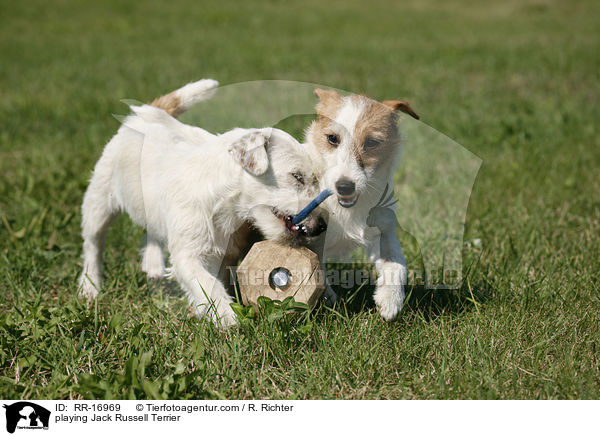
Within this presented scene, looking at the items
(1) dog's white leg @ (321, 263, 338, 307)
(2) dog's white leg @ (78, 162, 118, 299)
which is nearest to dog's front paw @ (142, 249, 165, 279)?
(2) dog's white leg @ (78, 162, 118, 299)

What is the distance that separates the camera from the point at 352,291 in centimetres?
350

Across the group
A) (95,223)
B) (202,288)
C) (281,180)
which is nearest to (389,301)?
(281,180)

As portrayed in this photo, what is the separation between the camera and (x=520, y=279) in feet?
11.5

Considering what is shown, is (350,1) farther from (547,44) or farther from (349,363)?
(349,363)

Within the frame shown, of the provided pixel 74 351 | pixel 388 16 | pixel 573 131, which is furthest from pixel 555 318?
pixel 388 16

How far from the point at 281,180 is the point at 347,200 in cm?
39

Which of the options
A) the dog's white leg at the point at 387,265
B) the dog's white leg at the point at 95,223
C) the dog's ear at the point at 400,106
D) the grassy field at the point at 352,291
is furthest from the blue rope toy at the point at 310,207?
the dog's white leg at the point at 95,223

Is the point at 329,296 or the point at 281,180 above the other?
the point at 281,180

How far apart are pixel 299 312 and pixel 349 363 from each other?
1.18 feet

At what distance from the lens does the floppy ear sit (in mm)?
2828

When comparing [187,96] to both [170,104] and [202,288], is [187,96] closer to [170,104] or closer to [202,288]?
[170,104]

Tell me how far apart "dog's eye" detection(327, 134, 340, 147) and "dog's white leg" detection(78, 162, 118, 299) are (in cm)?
170

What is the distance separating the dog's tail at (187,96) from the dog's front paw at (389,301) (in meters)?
1.77
